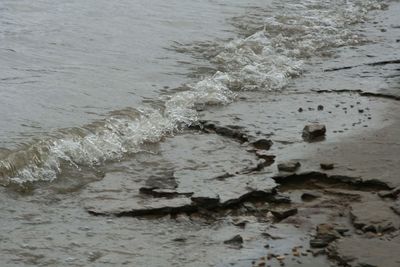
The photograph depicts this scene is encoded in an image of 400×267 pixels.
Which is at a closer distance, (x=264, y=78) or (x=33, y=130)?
(x=33, y=130)

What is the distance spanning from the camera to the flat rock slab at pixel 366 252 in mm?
3428

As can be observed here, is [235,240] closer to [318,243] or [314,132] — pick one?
[318,243]

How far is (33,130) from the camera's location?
543 centimetres

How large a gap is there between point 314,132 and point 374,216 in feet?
5.19

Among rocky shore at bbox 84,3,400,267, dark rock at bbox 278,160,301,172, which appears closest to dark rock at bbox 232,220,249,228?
rocky shore at bbox 84,3,400,267

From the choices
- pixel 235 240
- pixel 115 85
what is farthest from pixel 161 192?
pixel 115 85

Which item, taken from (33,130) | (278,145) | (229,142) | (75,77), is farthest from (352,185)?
(75,77)

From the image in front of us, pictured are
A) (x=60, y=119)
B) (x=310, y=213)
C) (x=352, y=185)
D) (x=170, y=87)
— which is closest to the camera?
(x=310, y=213)

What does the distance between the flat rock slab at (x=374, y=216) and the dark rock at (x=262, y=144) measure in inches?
50.8

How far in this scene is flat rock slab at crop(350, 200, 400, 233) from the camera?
3807 mm

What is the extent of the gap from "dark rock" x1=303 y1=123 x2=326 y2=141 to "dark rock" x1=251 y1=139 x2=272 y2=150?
13.0 inches

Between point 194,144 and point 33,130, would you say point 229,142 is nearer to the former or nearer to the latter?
point 194,144

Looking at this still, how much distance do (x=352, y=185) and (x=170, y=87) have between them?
3025 millimetres

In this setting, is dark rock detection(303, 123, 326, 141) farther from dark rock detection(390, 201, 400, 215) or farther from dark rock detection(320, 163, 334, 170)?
dark rock detection(390, 201, 400, 215)
